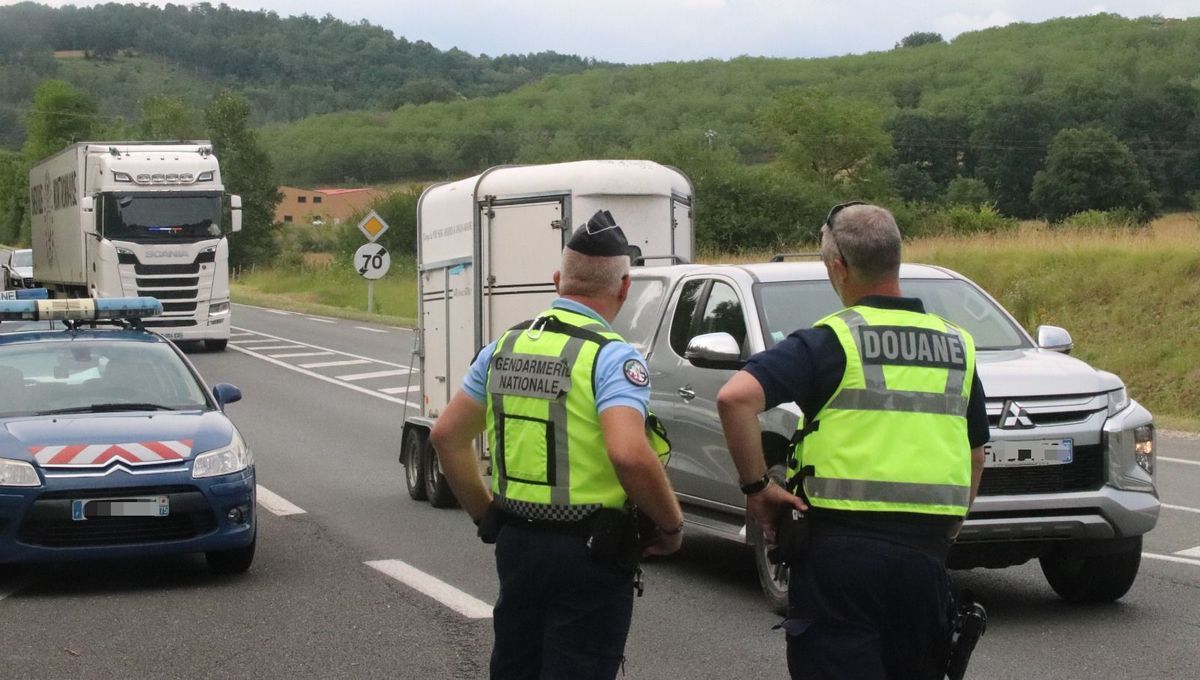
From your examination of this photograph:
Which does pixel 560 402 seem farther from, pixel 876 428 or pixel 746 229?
pixel 746 229

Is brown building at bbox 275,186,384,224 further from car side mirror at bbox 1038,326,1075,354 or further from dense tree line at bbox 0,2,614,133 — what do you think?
car side mirror at bbox 1038,326,1075,354

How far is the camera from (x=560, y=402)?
13.0 feet

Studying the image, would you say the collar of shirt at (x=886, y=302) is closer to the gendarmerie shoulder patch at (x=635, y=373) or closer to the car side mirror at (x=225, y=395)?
A: the gendarmerie shoulder patch at (x=635, y=373)

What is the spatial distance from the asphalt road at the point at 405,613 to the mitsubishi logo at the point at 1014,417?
3.21 feet

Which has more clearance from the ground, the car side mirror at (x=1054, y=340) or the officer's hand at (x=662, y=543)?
the car side mirror at (x=1054, y=340)

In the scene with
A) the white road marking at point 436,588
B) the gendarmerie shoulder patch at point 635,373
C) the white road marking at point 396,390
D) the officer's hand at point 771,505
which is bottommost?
the white road marking at point 396,390

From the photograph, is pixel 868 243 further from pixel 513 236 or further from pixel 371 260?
pixel 371 260

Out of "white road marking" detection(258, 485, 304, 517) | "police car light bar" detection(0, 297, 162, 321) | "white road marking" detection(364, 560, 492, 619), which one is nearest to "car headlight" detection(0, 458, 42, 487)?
"police car light bar" detection(0, 297, 162, 321)

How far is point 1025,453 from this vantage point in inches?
286

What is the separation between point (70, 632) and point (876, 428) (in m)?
5.03

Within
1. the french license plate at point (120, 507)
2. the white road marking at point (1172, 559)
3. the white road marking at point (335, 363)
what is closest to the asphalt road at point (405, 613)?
the white road marking at point (1172, 559)

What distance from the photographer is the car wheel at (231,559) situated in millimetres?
8945

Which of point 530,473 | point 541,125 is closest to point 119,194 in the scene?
point 530,473

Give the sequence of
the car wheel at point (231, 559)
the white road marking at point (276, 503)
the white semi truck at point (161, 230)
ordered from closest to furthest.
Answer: the car wheel at point (231, 559), the white road marking at point (276, 503), the white semi truck at point (161, 230)
